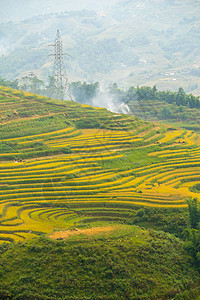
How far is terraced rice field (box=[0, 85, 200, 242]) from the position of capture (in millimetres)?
33000

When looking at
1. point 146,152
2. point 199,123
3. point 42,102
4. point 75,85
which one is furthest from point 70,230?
point 75,85

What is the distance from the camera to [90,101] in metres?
99.9

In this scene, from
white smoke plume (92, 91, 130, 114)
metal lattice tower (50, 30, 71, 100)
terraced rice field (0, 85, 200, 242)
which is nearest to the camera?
terraced rice field (0, 85, 200, 242)

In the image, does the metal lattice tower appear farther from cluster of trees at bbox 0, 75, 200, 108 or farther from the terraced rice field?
the terraced rice field

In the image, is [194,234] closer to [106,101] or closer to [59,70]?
[106,101]

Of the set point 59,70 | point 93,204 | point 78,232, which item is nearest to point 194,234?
point 78,232

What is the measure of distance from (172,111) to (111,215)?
5061cm

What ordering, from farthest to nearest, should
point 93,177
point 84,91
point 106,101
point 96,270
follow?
1. point 84,91
2. point 106,101
3. point 93,177
4. point 96,270

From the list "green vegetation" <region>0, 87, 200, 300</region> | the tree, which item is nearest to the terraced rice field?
"green vegetation" <region>0, 87, 200, 300</region>

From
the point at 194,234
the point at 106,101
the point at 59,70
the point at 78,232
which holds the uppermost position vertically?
the point at 59,70

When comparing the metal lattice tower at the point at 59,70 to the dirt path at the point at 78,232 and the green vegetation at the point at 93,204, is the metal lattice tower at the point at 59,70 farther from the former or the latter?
the dirt path at the point at 78,232

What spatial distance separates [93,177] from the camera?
130 feet

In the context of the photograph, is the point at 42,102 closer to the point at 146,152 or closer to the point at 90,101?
the point at 146,152

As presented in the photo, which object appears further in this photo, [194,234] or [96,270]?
[194,234]
